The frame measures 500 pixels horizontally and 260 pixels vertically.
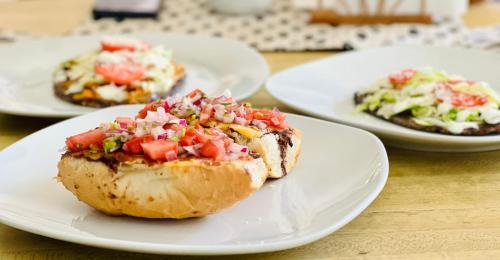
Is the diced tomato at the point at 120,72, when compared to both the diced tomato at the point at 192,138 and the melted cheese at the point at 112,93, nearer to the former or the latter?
the melted cheese at the point at 112,93

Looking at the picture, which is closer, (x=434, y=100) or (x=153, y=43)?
(x=434, y=100)

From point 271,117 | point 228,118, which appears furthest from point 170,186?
point 271,117

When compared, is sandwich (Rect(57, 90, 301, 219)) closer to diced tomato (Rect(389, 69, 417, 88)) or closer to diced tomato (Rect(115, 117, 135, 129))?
diced tomato (Rect(115, 117, 135, 129))

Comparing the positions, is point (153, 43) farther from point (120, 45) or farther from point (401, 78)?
point (401, 78)

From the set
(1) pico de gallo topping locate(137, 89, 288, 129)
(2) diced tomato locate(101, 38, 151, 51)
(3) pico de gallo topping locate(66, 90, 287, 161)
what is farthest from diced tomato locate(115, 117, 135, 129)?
(2) diced tomato locate(101, 38, 151, 51)

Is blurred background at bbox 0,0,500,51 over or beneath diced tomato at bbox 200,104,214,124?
beneath

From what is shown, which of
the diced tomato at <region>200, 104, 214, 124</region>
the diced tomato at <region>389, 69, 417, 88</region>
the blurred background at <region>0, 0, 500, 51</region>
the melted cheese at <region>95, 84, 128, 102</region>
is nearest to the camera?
the diced tomato at <region>200, 104, 214, 124</region>

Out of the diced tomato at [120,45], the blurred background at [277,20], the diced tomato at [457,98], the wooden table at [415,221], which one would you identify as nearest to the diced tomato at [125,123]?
the wooden table at [415,221]
